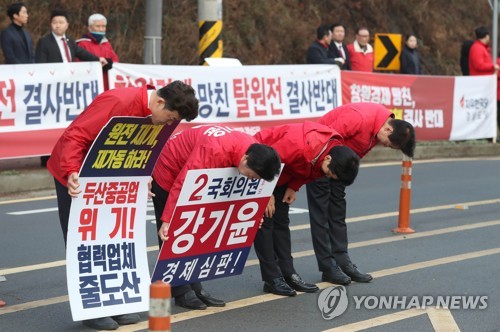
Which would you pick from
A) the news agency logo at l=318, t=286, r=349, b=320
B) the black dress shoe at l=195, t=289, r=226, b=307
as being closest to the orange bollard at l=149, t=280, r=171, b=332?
the news agency logo at l=318, t=286, r=349, b=320

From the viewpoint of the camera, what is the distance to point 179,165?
24.8 ft

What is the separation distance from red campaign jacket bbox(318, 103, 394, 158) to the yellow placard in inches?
450

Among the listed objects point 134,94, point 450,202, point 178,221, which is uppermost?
point 134,94

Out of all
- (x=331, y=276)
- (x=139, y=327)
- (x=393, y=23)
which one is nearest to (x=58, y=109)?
(x=331, y=276)

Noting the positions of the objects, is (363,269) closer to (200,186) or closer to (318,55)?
(200,186)

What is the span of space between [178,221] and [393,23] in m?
20.3

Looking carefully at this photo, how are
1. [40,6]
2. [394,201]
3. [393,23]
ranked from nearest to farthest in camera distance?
1. [394,201]
2. [40,6]
3. [393,23]

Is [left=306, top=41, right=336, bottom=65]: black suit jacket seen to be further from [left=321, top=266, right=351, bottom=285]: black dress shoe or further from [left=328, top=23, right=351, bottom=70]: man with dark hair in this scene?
[left=321, top=266, right=351, bottom=285]: black dress shoe

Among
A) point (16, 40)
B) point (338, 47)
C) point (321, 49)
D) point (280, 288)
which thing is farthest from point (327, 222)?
point (338, 47)

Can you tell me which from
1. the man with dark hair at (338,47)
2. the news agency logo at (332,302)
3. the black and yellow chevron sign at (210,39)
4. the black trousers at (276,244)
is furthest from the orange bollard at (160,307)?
the man with dark hair at (338,47)

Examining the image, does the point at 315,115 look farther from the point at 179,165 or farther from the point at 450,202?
the point at 179,165

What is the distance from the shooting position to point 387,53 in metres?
19.8

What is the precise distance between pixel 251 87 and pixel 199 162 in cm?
897

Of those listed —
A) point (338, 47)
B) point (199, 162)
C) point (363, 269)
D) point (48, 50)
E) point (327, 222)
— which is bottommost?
point (363, 269)
